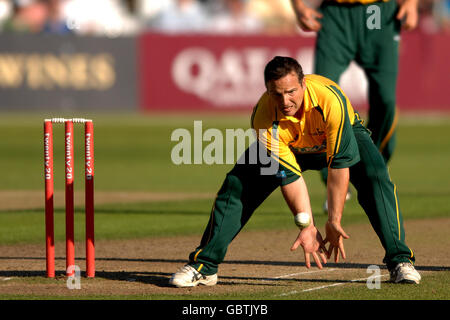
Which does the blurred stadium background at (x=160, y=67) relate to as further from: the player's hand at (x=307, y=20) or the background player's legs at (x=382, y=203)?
the background player's legs at (x=382, y=203)

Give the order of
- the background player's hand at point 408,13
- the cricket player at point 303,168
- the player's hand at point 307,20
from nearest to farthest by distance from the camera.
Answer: the cricket player at point 303,168 < the player's hand at point 307,20 < the background player's hand at point 408,13

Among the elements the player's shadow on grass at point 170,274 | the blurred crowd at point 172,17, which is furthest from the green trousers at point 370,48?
the blurred crowd at point 172,17

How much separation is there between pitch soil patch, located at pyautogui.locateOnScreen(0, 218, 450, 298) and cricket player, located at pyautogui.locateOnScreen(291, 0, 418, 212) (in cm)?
134

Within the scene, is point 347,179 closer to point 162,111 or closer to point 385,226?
point 385,226

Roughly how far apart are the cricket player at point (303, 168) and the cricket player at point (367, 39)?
295 centimetres

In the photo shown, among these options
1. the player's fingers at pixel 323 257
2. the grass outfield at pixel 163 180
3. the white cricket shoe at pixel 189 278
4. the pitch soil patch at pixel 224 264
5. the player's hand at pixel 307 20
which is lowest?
the grass outfield at pixel 163 180

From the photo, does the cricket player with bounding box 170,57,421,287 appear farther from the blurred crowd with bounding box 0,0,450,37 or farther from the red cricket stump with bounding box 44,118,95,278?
the blurred crowd with bounding box 0,0,450,37

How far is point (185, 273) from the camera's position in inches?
259

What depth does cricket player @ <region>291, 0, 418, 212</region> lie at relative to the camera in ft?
31.4

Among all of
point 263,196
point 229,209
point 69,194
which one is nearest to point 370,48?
point 263,196

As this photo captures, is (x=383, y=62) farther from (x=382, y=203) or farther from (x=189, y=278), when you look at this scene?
(x=189, y=278)

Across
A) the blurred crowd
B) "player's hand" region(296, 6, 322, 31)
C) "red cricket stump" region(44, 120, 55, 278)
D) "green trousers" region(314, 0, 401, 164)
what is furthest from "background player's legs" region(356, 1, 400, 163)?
the blurred crowd

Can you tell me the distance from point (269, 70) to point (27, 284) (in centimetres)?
226

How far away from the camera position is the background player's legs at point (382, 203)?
6590 millimetres
